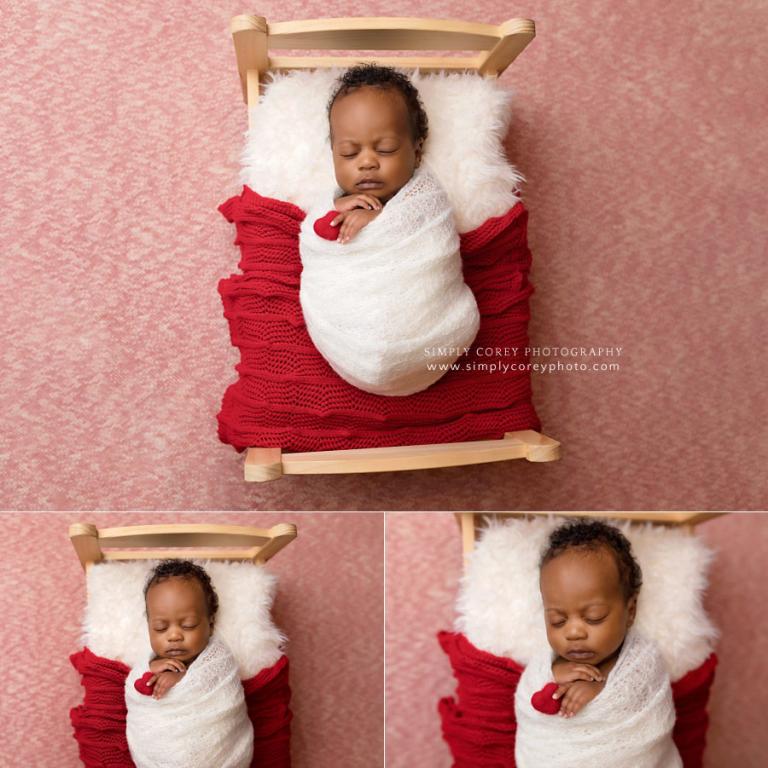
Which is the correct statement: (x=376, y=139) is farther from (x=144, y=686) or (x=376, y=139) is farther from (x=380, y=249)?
(x=144, y=686)

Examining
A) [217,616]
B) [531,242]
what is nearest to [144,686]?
[217,616]

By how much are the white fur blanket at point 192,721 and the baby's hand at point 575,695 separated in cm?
41

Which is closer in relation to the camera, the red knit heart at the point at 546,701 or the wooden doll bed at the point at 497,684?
the red knit heart at the point at 546,701

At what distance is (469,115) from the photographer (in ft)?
3.71

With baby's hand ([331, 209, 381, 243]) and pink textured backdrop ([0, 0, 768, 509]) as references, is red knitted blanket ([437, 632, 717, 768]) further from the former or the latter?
baby's hand ([331, 209, 381, 243])

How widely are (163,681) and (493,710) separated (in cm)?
42

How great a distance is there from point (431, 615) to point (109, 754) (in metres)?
0.49

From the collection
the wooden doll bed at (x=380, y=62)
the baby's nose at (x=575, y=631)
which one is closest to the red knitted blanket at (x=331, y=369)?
the wooden doll bed at (x=380, y=62)

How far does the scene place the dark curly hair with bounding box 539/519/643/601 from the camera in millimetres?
1081

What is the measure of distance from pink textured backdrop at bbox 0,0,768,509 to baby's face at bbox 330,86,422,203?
0.30 meters

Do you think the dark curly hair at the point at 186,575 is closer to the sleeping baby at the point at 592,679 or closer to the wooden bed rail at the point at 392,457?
the wooden bed rail at the point at 392,457

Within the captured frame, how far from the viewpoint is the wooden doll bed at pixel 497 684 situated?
1.13 m

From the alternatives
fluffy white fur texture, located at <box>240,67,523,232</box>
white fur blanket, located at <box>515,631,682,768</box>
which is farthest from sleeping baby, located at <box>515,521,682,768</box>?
fluffy white fur texture, located at <box>240,67,523,232</box>

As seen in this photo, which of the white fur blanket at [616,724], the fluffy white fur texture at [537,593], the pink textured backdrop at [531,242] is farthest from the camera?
the pink textured backdrop at [531,242]
